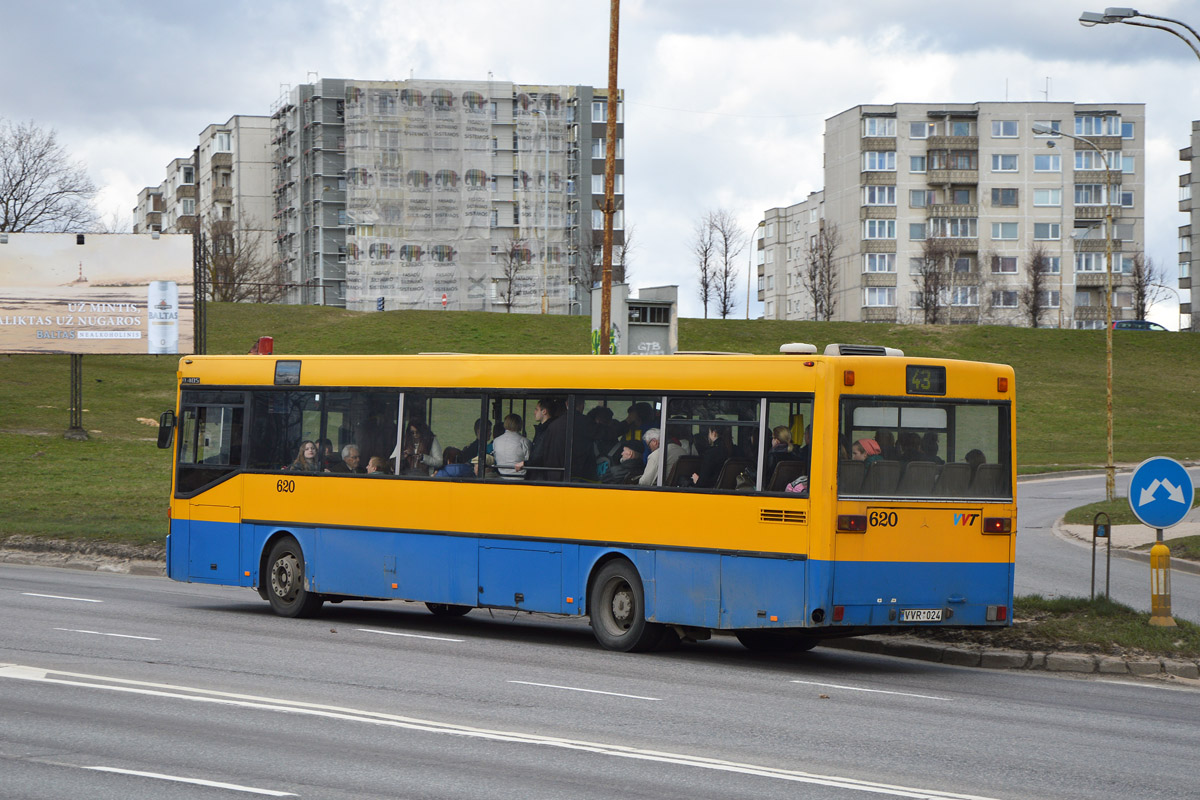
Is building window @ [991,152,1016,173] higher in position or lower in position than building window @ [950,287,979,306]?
higher

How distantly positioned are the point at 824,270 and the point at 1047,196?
1996 centimetres

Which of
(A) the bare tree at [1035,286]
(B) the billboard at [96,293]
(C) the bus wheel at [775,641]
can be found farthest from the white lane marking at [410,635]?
(A) the bare tree at [1035,286]

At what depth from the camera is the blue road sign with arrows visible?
48.9 ft

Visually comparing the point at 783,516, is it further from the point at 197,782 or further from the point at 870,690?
the point at 197,782

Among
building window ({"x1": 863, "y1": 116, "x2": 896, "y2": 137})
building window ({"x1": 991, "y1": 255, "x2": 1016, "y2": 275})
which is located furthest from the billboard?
building window ({"x1": 863, "y1": 116, "x2": 896, "y2": 137})

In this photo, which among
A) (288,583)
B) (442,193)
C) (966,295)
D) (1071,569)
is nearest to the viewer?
(288,583)

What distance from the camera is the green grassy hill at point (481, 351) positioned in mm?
41544

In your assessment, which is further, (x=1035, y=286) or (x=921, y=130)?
(x=921, y=130)

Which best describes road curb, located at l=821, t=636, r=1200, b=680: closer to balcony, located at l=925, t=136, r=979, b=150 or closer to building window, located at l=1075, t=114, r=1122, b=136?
balcony, located at l=925, t=136, r=979, b=150

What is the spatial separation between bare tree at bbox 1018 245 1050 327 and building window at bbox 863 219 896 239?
35.2 ft

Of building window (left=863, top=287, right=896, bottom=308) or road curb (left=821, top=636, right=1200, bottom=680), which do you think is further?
building window (left=863, top=287, right=896, bottom=308)

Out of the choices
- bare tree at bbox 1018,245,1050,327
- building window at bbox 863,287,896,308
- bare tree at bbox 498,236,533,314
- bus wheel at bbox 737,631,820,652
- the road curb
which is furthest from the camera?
building window at bbox 863,287,896,308

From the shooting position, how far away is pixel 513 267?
10488 cm

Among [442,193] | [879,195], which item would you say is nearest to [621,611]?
[442,193]
